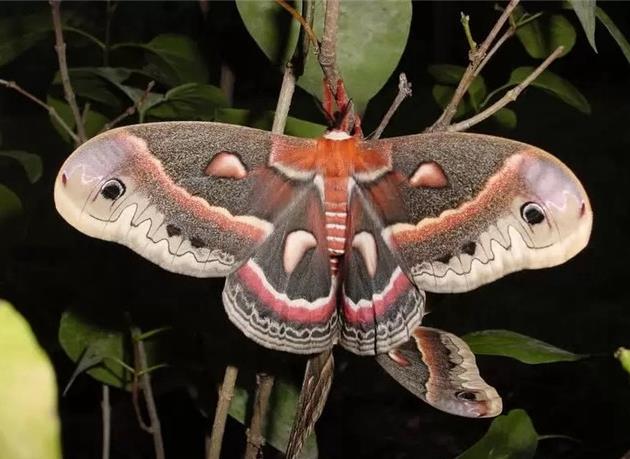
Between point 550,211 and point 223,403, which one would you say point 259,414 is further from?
point 550,211

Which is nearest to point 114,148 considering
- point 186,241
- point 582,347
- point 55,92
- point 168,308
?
point 186,241

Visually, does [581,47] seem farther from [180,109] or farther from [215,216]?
[215,216]

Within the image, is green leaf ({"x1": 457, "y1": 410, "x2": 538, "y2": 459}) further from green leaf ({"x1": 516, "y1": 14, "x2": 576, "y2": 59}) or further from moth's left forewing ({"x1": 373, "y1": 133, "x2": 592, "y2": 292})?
green leaf ({"x1": 516, "y1": 14, "x2": 576, "y2": 59})

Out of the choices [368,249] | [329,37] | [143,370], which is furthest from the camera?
[143,370]

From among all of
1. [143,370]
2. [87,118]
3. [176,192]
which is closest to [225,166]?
[176,192]

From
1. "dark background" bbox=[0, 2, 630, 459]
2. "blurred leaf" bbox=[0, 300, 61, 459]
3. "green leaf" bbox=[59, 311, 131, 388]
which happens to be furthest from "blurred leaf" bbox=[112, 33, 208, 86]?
"blurred leaf" bbox=[0, 300, 61, 459]

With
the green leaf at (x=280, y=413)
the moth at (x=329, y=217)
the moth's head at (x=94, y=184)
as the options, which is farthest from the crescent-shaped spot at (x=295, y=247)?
the green leaf at (x=280, y=413)
